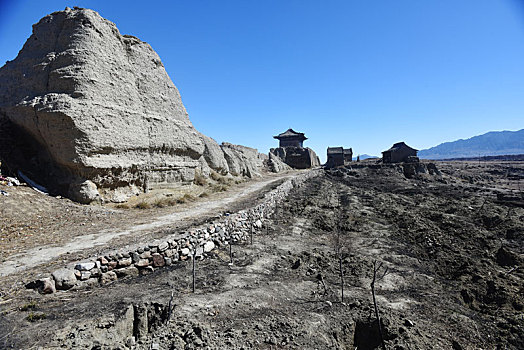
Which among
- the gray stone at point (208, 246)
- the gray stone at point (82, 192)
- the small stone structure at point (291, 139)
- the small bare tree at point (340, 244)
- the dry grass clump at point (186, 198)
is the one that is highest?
the small stone structure at point (291, 139)

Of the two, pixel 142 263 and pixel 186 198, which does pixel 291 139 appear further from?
pixel 142 263

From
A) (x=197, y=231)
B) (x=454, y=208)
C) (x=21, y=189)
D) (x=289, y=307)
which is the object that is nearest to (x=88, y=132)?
(x=21, y=189)

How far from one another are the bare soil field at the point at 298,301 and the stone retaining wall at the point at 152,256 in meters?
0.25

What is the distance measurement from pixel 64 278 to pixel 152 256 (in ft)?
5.96

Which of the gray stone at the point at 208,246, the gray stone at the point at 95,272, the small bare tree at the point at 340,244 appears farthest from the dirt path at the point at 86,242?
the small bare tree at the point at 340,244

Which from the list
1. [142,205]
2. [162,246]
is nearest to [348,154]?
[142,205]

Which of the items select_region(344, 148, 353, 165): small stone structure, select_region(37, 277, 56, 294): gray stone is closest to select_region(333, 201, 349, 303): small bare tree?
select_region(37, 277, 56, 294): gray stone

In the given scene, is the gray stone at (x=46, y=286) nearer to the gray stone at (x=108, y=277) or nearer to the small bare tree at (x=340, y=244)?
the gray stone at (x=108, y=277)

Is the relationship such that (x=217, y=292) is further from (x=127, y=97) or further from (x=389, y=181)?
(x=389, y=181)

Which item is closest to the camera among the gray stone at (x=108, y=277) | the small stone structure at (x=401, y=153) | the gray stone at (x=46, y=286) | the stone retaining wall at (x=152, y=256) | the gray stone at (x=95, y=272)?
the gray stone at (x=46, y=286)

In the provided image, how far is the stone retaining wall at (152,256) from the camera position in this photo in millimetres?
4797

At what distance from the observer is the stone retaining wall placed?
4.80 m

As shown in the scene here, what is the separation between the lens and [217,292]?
5.27m

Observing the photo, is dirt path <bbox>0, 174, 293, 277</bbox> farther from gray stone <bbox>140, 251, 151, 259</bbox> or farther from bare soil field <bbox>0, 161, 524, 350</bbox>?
gray stone <bbox>140, 251, 151, 259</bbox>
